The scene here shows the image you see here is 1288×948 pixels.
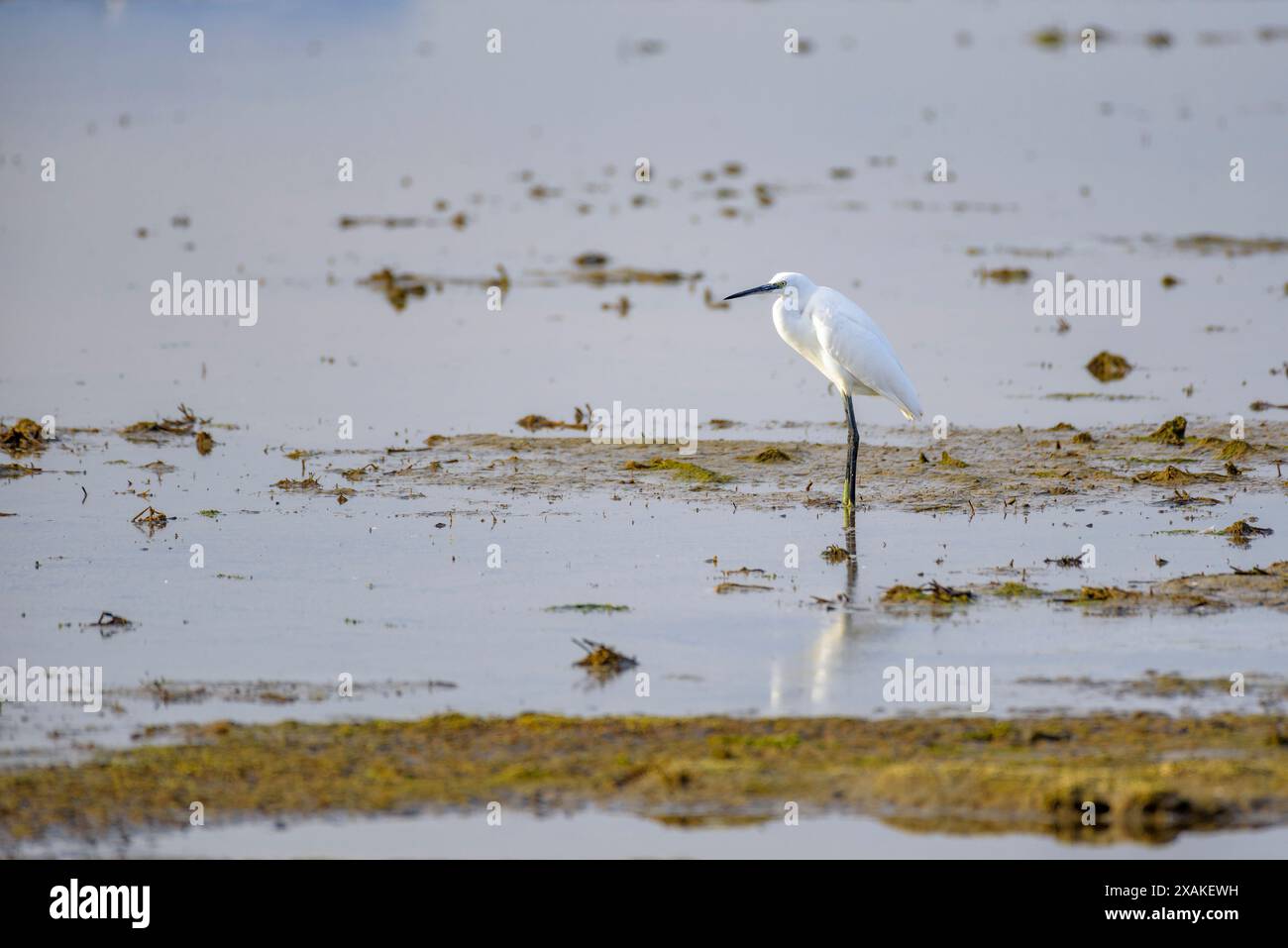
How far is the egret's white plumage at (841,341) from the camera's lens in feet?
47.8

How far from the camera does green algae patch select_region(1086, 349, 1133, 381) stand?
18984mm

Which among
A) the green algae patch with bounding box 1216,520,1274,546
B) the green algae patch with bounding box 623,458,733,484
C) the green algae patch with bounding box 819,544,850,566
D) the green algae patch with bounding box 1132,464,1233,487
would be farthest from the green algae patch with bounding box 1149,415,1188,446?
the green algae patch with bounding box 819,544,850,566

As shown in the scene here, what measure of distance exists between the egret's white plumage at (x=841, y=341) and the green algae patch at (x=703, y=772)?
5.99 m

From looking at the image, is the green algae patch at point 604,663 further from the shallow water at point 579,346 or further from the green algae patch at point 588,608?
the green algae patch at point 588,608

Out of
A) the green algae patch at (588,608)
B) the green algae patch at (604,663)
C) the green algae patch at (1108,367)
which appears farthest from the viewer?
the green algae patch at (1108,367)

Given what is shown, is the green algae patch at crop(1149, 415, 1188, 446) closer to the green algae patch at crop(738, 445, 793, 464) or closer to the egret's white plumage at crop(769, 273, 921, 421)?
the egret's white plumage at crop(769, 273, 921, 421)

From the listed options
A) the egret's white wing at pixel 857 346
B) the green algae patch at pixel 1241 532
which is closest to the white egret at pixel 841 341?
the egret's white wing at pixel 857 346

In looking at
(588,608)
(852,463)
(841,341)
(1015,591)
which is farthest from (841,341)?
(588,608)

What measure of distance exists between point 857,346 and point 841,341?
128mm

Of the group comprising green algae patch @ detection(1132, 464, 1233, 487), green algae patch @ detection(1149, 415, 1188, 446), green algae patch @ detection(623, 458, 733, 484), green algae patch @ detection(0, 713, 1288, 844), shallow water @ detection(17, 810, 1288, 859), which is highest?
green algae patch @ detection(1149, 415, 1188, 446)

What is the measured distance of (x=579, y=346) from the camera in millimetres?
20656

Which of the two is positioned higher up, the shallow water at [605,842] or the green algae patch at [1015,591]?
the green algae patch at [1015,591]

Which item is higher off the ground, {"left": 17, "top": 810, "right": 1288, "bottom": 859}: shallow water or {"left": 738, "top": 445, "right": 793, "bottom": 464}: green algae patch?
{"left": 738, "top": 445, "right": 793, "bottom": 464}: green algae patch

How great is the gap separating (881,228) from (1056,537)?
16.7 meters
